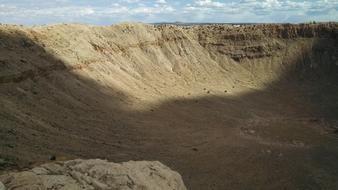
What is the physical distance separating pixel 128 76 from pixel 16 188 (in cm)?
3393

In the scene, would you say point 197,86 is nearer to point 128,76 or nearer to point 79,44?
point 128,76

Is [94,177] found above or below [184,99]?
above

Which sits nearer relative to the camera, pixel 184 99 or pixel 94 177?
pixel 94 177

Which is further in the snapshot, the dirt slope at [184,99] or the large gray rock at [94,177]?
the dirt slope at [184,99]

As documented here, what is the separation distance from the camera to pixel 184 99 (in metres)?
44.8

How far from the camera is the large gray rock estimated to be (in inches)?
496

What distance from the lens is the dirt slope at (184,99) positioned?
87.5 ft

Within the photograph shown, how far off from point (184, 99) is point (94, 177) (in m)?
31.4

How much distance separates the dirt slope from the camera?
26.7 meters

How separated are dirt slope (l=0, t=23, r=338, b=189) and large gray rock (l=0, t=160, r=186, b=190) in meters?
4.18

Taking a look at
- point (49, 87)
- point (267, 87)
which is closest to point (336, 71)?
point (267, 87)

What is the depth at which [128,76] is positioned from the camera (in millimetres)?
45781

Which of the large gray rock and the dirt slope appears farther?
the dirt slope

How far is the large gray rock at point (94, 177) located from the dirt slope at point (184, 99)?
13.7 ft
